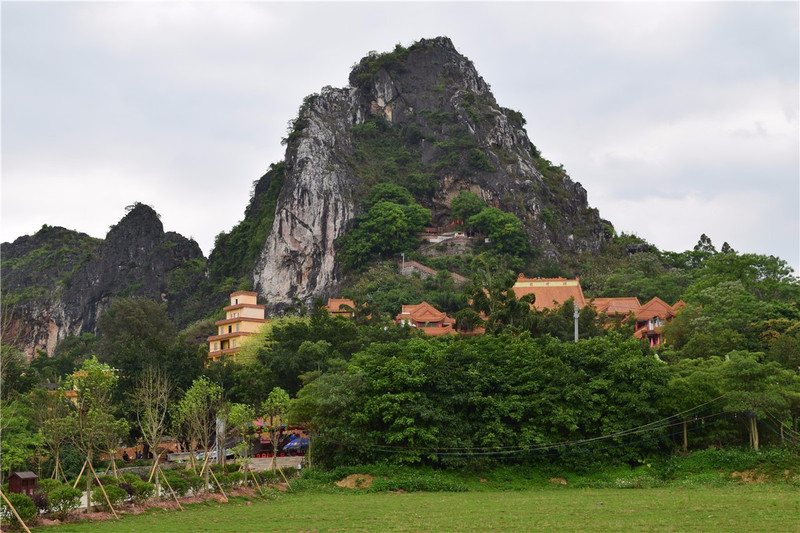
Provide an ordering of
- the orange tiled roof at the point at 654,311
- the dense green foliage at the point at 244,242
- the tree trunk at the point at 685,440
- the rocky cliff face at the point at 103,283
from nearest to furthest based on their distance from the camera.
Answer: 1. the tree trunk at the point at 685,440
2. the orange tiled roof at the point at 654,311
3. the dense green foliage at the point at 244,242
4. the rocky cliff face at the point at 103,283

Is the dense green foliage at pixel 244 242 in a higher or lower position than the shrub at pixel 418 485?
higher

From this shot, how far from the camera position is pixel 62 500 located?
935 inches

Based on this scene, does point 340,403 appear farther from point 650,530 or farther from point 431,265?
point 431,265

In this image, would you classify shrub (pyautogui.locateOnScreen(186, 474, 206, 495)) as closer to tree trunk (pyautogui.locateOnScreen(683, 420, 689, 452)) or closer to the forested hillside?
the forested hillside

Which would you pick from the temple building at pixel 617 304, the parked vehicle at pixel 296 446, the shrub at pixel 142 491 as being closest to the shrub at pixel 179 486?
the shrub at pixel 142 491

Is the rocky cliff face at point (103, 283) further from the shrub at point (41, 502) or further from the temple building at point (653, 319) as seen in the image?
the shrub at point (41, 502)

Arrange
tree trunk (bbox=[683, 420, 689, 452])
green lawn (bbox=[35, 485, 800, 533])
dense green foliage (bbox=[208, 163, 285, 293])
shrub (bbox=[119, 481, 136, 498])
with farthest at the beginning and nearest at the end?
dense green foliage (bbox=[208, 163, 285, 293]) → tree trunk (bbox=[683, 420, 689, 452]) → shrub (bbox=[119, 481, 136, 498]) → green lawn (bbox=[35, 485, 800, 533])

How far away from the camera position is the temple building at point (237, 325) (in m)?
71.0

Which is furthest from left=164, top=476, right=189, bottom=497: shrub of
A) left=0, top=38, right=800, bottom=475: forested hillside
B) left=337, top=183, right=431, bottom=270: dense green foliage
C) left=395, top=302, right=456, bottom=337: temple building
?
left=337, top=183, right=431, bottom=270: dense green foliage

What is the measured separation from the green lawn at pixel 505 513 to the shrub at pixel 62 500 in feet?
1.98

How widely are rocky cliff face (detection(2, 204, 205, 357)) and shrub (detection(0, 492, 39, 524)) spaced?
90798 millimetres

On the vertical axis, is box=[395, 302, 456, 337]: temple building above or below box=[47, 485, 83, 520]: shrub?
above

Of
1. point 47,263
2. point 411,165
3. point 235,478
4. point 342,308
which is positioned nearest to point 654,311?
point 342,308

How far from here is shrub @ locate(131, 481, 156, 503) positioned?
26.8 meters
